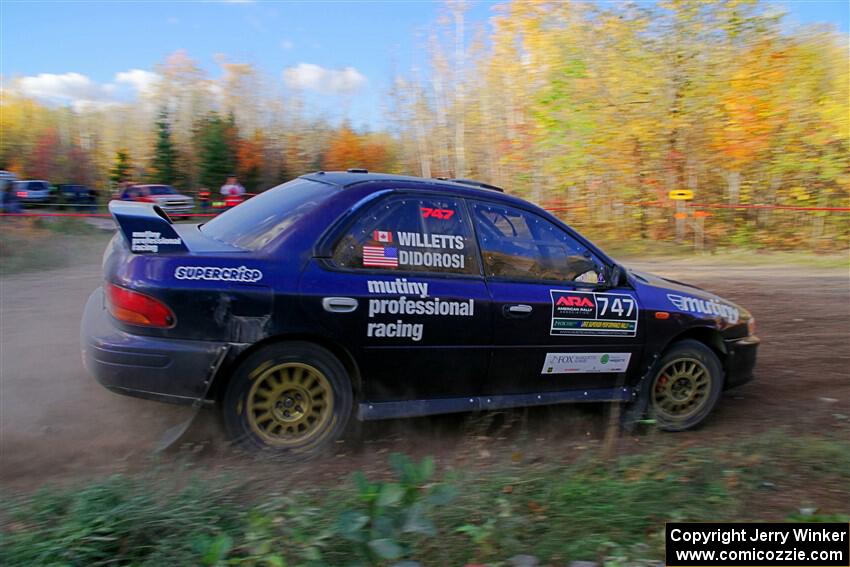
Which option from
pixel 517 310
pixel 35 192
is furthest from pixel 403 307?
pixel 35 192

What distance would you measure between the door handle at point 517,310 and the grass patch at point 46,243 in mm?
7754

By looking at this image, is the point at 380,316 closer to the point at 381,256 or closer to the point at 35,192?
the point at 381,256

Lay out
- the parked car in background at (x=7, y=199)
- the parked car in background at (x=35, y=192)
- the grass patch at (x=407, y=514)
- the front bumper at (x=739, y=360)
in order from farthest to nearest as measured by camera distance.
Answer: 1. the parked car in background at (x=35, y=192)
2. the parked car in background at (x=7, y=199)
3. the front bumper at (x=739, y=360)
4. the grass patch at (x=407, y=514)

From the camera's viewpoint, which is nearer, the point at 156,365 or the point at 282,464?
the point at 156,365

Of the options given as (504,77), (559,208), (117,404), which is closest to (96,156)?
(504,77)

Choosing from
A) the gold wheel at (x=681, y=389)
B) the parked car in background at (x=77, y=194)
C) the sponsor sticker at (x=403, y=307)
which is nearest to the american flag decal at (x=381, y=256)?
the sponsor sticker at (x=403, y=307)

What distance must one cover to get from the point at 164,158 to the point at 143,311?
25.7 metres

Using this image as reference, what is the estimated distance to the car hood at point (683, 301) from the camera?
15.5 feet

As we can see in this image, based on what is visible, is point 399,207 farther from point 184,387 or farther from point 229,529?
point 229,529

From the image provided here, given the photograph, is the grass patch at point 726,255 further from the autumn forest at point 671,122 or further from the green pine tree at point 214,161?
the green pine tree at point 214,161

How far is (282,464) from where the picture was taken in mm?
3877

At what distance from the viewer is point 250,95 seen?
30.3 m

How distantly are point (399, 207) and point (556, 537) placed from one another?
2191 millimetres

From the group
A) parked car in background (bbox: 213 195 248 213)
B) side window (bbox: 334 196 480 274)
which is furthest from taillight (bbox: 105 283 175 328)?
parked car in background (bbox: 213 195 248 213)
